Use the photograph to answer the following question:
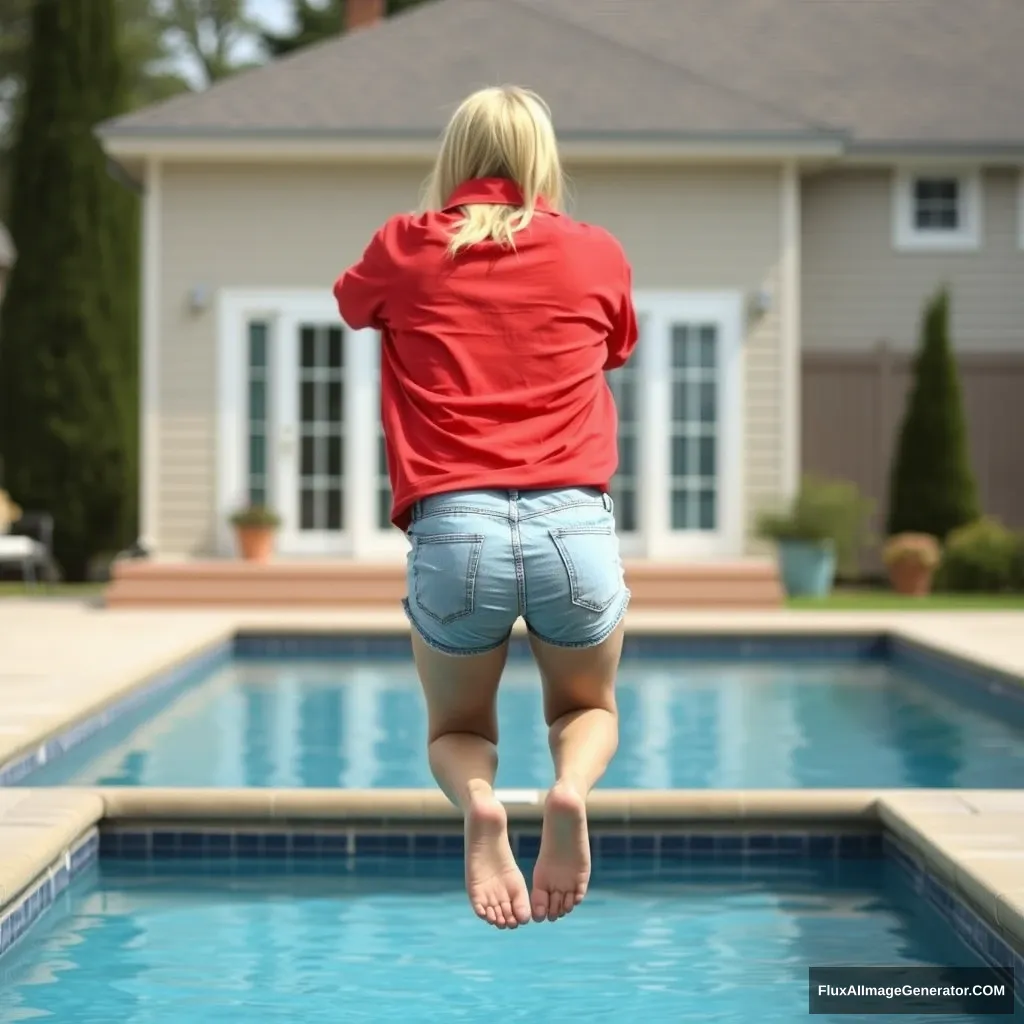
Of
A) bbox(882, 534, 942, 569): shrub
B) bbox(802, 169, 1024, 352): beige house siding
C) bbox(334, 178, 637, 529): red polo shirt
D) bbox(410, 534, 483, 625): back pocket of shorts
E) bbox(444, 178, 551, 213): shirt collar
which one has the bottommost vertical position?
bbox(882, 534, 942, 569): shrub

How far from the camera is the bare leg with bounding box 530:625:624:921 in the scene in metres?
A: 3.04

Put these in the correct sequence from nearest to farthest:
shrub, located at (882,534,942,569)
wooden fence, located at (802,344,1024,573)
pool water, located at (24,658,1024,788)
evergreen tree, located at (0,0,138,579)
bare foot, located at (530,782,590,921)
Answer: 1. bare foot, located at (530,782,590,921)
2. pool water, located at (24,658,1024,788)
3. shrub, located at (882,534,942,569)
4. wooden fence, located at (802,344,1024,573)
5. evergreen tree, located at (0,0,138,579)

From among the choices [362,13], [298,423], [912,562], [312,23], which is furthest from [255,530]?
[312,23]

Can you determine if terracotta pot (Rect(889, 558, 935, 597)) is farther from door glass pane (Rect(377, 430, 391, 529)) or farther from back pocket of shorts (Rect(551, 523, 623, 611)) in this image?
back pocket of shorts (Rect(551, 523, 623, 611))

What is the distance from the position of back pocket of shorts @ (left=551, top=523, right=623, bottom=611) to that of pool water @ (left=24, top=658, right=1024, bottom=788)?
3551 mm

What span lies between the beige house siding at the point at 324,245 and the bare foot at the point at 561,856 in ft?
36.6

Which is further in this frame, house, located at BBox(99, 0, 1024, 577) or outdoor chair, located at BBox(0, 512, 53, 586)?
house, located at BBox(99, 0, 1024, 577)

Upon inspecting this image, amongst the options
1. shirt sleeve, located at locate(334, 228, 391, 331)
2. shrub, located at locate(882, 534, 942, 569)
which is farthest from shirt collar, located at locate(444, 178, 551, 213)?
shrub, located at locate(882, 534, 942, 569)

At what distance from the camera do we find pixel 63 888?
4652mm

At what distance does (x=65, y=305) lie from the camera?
16531 millimetres

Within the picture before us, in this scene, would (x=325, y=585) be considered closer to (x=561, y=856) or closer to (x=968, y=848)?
(x=968, y=848)

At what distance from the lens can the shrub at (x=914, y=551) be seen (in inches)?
549

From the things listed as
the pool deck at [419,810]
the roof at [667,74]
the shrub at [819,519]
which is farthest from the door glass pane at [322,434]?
the pool deck at [419,810]

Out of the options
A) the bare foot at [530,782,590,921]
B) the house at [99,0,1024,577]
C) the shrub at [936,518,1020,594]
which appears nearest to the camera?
the bare foot at [530,782,590,921]
